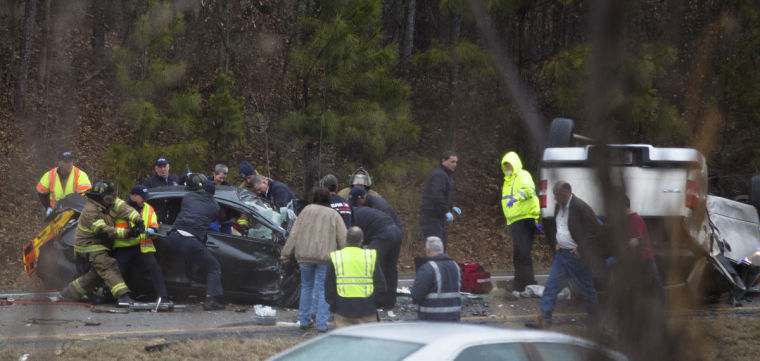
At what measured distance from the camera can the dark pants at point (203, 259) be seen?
34.0ft

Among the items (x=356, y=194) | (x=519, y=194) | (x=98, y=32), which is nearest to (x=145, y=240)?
(x=356, y=194)

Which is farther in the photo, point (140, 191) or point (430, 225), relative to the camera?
point (430, 225)

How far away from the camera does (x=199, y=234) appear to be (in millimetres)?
10508

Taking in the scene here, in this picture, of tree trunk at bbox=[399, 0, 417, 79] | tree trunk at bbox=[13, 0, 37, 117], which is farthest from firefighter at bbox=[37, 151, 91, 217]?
tree trunk at bbox=[399, 0, 417, 79]

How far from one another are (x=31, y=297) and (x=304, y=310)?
7.52 meters

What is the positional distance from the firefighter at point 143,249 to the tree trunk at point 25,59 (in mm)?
12528

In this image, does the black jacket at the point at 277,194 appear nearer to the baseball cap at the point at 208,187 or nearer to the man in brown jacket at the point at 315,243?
the baseball cap at the point at 208,187

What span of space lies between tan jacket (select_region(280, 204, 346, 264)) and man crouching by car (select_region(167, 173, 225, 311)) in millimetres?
1306

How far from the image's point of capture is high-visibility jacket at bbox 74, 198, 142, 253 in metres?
10.2

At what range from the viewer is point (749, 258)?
11.8 m

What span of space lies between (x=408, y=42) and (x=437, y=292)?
16081mm

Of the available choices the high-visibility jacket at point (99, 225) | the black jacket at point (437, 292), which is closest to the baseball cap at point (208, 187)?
the high-visibility jacket at point (99, 225)

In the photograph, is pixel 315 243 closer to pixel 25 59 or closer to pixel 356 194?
pixel 356 194

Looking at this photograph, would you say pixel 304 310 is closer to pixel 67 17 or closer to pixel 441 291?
pixel 441 291
